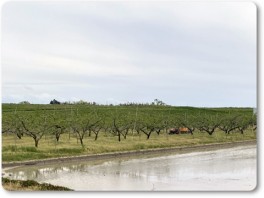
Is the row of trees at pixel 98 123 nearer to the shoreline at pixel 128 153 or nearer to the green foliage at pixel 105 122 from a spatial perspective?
the green foliage at pixel 105 122

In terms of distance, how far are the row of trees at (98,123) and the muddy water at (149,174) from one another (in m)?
3.07

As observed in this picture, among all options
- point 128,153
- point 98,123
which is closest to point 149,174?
point 128,153

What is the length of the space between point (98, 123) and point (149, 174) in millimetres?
12471

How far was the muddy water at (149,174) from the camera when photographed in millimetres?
12844

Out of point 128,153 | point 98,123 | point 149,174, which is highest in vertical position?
point 98,123

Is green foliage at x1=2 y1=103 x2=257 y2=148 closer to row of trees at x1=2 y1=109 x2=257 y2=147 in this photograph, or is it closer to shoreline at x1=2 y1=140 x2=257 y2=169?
row of trees at x1=2 y1=109 x2=257 y2=147

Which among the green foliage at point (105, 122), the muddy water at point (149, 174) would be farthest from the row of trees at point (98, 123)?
the muddy water at point (149, 174)

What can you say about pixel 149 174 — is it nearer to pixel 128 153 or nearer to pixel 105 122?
pixel 128 153

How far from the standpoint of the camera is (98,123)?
1119 inches

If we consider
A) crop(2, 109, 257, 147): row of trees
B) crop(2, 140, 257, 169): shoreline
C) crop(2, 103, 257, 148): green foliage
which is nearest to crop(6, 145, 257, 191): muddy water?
crop(2, 140, 257, 169): shoreline

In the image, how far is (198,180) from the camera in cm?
1384

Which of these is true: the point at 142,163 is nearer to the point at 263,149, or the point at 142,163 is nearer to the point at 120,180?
the point at 120,180

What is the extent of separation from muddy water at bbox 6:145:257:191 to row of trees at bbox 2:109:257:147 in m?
3.07

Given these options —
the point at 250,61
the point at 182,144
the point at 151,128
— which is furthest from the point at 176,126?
the point at 250,61
